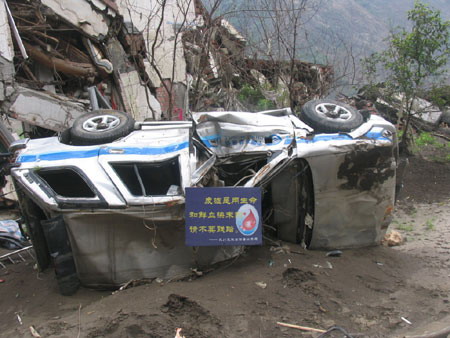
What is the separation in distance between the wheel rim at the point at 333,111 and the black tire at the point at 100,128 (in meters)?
2.28

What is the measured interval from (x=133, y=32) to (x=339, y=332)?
9812mm

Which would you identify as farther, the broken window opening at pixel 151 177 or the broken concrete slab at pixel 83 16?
the broken concrete slab at pixel 83 16

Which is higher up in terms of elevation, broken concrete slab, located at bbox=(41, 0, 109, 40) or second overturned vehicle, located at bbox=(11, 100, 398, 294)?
broken concrete slab, located at bbox=(41, 0, 109, 40)

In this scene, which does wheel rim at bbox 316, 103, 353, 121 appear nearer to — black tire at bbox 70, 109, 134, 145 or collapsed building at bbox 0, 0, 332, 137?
black tire at bbox 70, 109, 134, 145

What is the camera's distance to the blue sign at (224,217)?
4277 millimetres

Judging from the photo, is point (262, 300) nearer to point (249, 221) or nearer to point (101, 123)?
point (249, 221)

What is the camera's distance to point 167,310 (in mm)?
3934

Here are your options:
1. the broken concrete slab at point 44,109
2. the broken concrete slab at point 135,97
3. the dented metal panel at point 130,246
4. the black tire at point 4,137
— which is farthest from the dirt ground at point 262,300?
the broken concrete slab at point 135,97

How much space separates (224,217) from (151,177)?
921 millimetres

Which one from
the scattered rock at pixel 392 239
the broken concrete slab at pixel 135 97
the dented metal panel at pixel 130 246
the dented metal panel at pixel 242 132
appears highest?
the dented metal panel at pixel 242 132

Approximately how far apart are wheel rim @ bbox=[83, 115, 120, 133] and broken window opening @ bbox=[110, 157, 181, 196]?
84 centimetres

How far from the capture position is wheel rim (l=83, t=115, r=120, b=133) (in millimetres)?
5188

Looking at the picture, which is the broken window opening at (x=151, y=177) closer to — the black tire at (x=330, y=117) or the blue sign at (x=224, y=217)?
the blue sign at (x=224, y=217)

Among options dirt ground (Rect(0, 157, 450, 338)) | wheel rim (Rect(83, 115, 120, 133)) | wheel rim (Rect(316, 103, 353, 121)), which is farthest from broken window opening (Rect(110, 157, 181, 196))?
wheel rim (Rect(316, 103, 353, 121))
